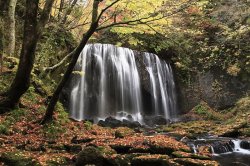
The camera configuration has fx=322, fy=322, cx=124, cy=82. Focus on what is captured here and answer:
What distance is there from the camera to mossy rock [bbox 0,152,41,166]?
22.7 feet

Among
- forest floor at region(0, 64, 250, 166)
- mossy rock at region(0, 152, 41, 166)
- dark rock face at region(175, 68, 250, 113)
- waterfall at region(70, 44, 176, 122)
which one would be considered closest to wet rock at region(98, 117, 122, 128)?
waterfall at region(70, 44, 176, 122)

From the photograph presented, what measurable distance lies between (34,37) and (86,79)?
10711 mm

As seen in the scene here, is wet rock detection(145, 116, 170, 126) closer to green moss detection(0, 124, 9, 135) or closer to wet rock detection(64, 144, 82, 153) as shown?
wet rock detection(64, 144, 82, 153)

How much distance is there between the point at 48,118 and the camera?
10258 millimetres

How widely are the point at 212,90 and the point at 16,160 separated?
1682 centimetres

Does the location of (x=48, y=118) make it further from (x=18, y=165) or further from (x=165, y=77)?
(x=165, y=77)

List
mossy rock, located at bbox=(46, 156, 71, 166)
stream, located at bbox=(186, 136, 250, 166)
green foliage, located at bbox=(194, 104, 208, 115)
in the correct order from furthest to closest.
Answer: green foliage, located at bbox=(194, 104, 208, 115) < stream, located at bbox=(186, 136, 250, 166) < mossy rock, located at bbox=(46, 156, 71, 166)

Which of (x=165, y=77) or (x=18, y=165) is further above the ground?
(x=165, y=77)

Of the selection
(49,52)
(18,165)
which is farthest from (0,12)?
(18,165)

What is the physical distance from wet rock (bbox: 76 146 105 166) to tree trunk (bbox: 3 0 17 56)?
269 inches

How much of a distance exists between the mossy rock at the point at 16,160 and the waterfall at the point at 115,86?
34.2ft

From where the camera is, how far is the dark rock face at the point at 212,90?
20922 millimetres

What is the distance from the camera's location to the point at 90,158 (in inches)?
294

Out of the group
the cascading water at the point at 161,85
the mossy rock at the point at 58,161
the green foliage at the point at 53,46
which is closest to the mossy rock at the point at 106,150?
the mossy rock at the point at 58,161
